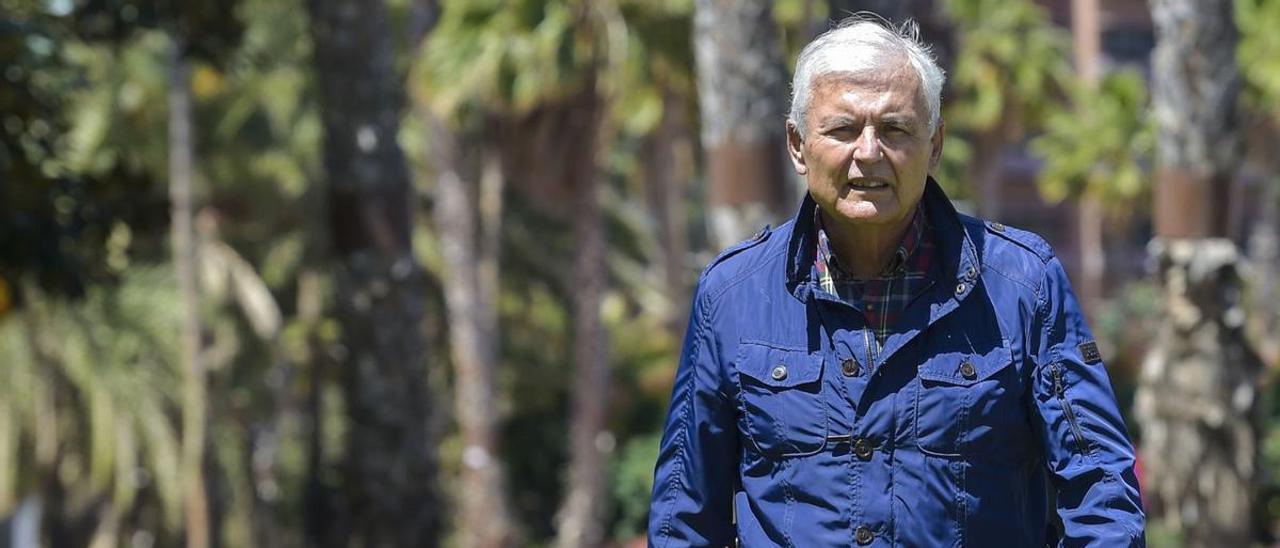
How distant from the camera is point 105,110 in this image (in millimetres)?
26016

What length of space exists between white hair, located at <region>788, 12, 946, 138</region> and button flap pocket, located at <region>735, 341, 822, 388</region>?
344 millimetres

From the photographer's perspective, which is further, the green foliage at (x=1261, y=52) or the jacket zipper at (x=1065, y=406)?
the green foliage at (x=1261, y=52)

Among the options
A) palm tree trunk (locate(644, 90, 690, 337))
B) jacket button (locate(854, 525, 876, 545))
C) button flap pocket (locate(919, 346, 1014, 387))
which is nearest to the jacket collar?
button flap pocket (locate(919, 346, 1014, 387))

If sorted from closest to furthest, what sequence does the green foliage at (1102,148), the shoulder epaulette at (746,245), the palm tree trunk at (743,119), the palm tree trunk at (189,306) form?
the shoulder epaulette at (746,245)
the palm tree trunk at (743,119)
the green foliage at (1102,148)
the palm tree trunk at (189,306)

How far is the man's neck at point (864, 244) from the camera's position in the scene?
308 cm

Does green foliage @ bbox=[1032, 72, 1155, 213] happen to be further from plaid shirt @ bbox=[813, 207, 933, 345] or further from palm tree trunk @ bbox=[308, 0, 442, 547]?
plaid shirt @ bbox=[813, 207, 933, 345]

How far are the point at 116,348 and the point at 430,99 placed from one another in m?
5.96

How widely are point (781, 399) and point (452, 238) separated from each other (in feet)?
65.2

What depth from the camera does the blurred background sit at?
384 inches

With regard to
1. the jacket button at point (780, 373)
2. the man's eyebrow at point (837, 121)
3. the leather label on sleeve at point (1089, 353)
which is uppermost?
the man's eyebrow at point (837, 121)

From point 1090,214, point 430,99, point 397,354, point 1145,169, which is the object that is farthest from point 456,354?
point 1090,214

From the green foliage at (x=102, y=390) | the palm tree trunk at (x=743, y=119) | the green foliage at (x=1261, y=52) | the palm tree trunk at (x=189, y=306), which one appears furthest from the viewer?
the green foliage at (x=102, y=390)

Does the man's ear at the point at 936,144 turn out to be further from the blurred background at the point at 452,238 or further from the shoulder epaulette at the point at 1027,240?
the blurred background at the point at 452,238

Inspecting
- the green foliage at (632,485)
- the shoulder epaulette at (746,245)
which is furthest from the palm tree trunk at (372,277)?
the green foliage at (632,485)
